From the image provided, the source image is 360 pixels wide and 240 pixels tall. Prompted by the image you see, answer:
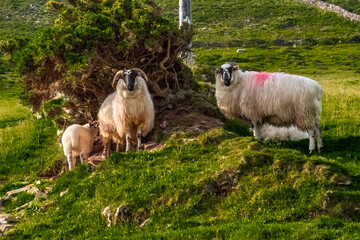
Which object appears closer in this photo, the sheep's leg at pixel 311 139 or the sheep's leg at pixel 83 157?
the sheep's leg at pixel 311 139

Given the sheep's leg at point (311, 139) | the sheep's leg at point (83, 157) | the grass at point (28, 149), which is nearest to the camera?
the sheep's leg at point (311, 139)

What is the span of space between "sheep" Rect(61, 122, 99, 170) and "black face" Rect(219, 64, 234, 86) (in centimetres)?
446

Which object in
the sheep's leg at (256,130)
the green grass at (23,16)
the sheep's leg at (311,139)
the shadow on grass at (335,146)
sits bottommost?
the shadow on grass at (335,146)

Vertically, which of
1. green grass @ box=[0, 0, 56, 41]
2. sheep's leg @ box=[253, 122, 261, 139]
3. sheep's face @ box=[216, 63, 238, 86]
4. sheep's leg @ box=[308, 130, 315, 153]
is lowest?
sheep's leg @ box=[308, 130, 315, 153]

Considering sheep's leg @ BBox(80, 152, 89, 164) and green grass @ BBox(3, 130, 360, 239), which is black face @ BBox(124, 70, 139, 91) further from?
sheep's leg @ BBox(80, 152, 89, 164)

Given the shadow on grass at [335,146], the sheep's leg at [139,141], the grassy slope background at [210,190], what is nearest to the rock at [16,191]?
the grassy slope background at [210,190]

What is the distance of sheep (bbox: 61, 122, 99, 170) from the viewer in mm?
14688

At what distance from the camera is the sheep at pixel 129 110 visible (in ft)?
45.3

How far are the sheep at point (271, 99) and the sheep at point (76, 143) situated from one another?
4.21 m

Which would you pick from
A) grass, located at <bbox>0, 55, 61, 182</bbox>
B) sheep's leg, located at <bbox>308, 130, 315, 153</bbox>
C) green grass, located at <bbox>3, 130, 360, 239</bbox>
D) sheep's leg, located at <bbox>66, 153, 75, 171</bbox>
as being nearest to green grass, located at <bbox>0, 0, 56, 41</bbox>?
grass, located at <bbox>0, 55, 61, 182</bbox>

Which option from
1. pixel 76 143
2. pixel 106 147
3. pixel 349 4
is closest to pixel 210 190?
pixel 76 143

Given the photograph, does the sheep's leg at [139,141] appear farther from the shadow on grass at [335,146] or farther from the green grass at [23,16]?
the green grass at [23,16]

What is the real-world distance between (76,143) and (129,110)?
6.66 feet

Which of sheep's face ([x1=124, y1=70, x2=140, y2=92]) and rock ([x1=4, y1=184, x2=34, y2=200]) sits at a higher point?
sheep's face ([x1=124, y1=70, x2=140, y2=92])
